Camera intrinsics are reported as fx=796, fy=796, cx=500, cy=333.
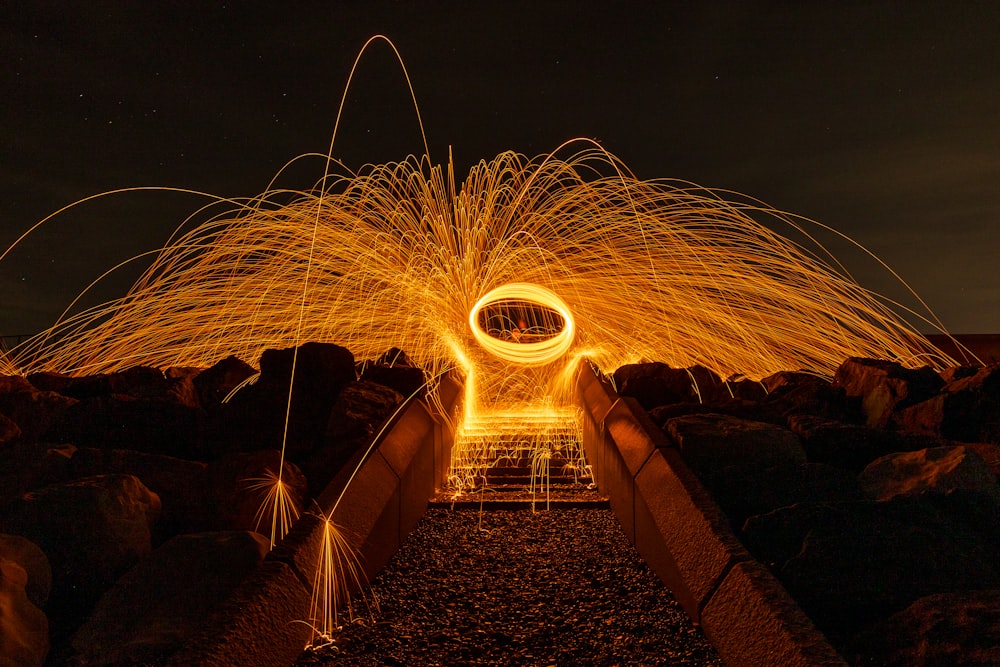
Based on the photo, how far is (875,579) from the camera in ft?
9.58

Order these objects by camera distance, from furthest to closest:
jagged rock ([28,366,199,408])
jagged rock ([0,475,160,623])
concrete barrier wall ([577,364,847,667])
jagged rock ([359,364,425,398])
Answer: jagged rock ([359,364,425,398]), jagged rock ([28,366,199,408]), jagged rock ([0,475,160,623]), concrete barrier wall ([577,364,847,667])

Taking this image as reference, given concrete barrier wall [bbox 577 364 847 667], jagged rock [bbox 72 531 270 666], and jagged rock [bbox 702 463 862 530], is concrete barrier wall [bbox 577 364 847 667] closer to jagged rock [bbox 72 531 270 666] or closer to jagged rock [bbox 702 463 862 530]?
jagged rock [bbox 702 463 862 530]

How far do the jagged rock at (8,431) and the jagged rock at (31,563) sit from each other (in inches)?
81.6

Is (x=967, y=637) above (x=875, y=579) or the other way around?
the other way around

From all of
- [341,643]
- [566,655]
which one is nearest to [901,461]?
[566,655]

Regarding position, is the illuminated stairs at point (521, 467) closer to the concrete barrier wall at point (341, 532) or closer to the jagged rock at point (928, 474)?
the concrete barrier wall at point (341, 532)

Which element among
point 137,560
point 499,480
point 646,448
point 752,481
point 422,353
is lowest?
point 137,560

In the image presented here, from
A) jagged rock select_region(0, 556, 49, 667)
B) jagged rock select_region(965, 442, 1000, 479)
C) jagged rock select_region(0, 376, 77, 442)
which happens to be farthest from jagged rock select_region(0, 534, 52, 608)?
jagged rock select_region(965, 442, 1000, 479)

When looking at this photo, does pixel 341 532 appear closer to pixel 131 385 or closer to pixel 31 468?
pixel 31 468

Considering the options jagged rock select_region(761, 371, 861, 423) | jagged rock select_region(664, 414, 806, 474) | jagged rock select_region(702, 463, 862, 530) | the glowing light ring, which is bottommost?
jagged rock select_region(702, 463, 862, 530)

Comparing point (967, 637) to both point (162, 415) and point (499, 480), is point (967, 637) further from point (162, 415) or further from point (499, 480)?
point (162, 415)

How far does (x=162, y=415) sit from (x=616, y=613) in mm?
3084

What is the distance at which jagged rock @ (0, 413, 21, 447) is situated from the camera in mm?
4863

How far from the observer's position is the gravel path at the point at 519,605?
3004 millimetres
